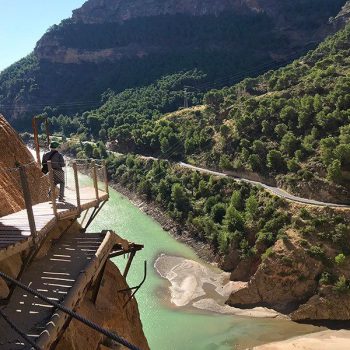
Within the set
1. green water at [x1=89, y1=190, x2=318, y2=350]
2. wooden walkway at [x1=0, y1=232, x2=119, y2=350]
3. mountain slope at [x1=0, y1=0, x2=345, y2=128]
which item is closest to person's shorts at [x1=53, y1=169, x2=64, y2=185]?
wooden walkway at [x1=0, y1=232, x2=119, y2=350]

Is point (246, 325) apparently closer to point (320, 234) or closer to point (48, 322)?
point (320, 234)

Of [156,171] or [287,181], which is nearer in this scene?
[287,181]

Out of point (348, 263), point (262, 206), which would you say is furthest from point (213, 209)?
point (348, 263)

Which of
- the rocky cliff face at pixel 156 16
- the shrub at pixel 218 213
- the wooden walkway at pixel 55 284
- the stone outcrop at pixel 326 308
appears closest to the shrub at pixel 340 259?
the stone outcrop at pixel 326 308

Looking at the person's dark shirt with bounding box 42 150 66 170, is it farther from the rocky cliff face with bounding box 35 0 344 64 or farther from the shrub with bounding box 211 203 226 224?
the rocky cliff face with bounding box 35 0 344 64

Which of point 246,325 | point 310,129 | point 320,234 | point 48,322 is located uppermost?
point 48,322

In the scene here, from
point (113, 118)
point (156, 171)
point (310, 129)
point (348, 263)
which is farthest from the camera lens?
point (113, 118)
